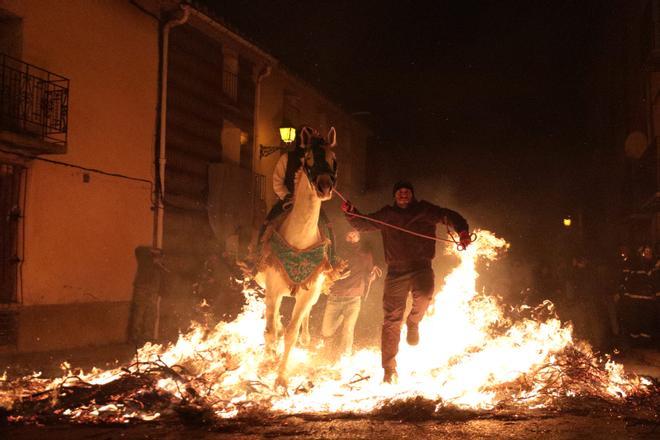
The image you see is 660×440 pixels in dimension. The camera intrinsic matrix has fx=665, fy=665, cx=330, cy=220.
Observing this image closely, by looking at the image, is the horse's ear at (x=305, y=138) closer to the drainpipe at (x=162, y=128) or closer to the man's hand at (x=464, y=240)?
the man's hand at (x=464, y=240)

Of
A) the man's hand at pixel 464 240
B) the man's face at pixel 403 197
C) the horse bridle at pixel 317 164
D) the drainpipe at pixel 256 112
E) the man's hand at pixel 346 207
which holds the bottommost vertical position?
the man's hand at pixel 464 240

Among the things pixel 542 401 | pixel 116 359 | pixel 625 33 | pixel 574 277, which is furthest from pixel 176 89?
pixel 625 33

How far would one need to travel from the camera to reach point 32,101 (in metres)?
11.3

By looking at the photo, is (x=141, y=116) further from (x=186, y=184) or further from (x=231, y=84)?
(x=231, y=84)

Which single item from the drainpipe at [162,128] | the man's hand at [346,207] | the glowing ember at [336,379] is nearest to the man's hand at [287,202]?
the man's hand at [346,207]

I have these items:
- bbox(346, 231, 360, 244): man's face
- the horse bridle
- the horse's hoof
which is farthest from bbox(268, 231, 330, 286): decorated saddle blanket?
bbox(346, 231, 360, 244): man's face

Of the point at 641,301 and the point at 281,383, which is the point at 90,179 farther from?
the point at 641,301

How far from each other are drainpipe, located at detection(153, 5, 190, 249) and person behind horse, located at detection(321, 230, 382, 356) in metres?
6.42

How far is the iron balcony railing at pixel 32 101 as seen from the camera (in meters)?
10.9

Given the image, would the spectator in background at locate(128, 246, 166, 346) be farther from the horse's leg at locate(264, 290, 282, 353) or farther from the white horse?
the white horse

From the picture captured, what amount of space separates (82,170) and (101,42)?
8.65ft

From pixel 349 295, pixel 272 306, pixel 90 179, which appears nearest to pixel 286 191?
pixel 272 306

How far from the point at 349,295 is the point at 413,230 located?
2206 millimetres

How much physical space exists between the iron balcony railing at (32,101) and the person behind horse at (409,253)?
6.42m
